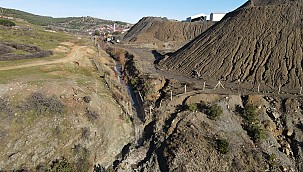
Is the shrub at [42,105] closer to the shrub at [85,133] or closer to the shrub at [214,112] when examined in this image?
the shrub at [85,133]

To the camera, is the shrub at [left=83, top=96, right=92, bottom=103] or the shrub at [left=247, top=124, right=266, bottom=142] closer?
the shrub at [left=247, top=124, right=266, bottom=142]

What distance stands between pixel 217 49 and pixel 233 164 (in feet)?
88.8

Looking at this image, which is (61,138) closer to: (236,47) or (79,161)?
(79,161)

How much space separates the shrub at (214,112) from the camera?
2673 cm

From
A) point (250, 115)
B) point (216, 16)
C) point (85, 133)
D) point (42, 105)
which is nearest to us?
point (250, 115)

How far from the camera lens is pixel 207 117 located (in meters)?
27.1

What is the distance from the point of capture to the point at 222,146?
23000 mm

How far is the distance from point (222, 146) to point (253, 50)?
76.6 feet

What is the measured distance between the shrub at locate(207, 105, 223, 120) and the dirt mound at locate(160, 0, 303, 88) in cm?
1169

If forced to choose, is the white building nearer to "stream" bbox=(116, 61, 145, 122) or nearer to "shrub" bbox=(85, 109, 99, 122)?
"stream" bbox=(116, 61, 145, 122)

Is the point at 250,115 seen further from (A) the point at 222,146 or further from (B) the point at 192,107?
(A) the point at 222,146

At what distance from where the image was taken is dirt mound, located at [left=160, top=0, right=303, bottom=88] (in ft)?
120

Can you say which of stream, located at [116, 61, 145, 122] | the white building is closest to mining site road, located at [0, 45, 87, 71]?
stream, located at [116, 61, 145, 122]

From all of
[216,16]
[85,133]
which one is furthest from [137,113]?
[216,16]
